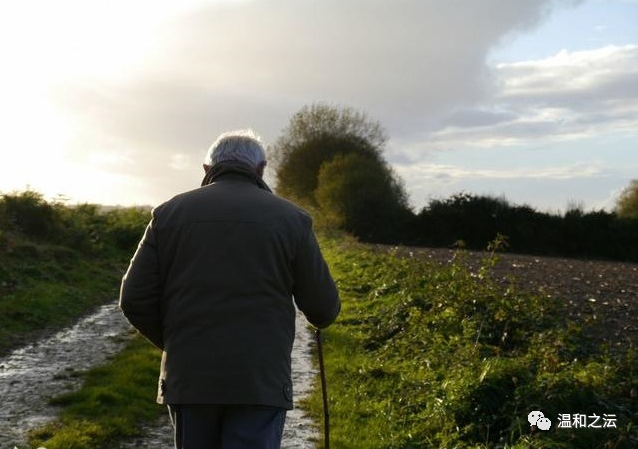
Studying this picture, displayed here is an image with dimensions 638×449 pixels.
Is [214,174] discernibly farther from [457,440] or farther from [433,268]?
[433,268]

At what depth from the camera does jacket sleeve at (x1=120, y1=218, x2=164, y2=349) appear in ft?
14.1

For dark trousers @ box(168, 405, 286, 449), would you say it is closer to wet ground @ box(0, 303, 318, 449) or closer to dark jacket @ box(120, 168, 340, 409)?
dark jacket @ box(120, 168, 340, 409)

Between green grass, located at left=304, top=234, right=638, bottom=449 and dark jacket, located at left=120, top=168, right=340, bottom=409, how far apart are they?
321 centimetres

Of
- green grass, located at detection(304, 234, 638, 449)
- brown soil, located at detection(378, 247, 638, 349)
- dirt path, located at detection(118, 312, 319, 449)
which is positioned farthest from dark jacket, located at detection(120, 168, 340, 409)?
brown soil, located at detection(378, 247, 638, 349)

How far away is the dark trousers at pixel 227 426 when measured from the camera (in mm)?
4051

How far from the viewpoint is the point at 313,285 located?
435 centimetres

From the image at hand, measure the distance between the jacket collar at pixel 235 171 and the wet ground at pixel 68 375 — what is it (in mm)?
3974

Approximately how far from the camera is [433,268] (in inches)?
684

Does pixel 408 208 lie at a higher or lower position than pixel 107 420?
higher

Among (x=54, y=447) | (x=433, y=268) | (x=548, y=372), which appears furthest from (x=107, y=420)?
(x=433, y=268)

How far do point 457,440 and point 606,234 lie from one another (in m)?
33.8

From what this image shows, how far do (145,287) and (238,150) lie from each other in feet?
2.91

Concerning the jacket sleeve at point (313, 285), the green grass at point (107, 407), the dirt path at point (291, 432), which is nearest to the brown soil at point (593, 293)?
the dirt path at point (291, 432)

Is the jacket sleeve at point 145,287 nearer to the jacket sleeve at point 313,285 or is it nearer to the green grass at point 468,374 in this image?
the jacket sleeve at point 313,285
